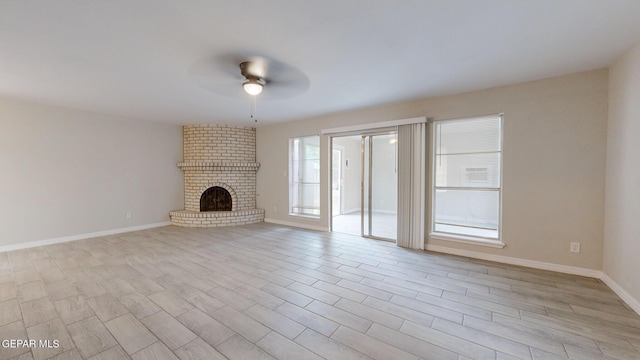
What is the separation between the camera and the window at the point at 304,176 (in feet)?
18.6

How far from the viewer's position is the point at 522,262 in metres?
3.23

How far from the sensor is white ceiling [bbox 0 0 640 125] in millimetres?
1797

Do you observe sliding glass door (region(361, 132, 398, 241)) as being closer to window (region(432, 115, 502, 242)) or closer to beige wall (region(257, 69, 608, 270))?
window (region(432, 115, 502, 242))

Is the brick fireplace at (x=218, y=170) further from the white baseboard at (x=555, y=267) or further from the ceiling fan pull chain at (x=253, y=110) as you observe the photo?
the white baseboard at (x=555, y=267)

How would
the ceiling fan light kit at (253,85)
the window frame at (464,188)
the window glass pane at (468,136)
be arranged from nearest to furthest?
the ceiling fan light kit at (253,85)
the window frame at (464,188)
the window glass pane at (468,136)

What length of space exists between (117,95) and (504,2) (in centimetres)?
492

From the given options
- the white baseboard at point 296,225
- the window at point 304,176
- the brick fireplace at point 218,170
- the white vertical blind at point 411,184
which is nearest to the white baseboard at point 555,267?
the white vertical blind at point 411,184

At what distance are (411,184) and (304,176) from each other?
2.72 metres

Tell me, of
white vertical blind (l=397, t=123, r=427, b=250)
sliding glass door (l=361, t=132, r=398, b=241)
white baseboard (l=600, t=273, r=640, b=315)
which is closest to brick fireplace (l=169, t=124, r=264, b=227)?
sliding glass door (l=361, t=132, r=398, b=241)

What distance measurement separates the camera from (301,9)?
181 cm

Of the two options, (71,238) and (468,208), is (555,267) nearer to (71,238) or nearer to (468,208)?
(468,208)

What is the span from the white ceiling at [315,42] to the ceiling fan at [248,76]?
37 mm

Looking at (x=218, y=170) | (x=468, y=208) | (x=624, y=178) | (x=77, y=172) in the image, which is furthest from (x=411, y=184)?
(x=77, y=172)

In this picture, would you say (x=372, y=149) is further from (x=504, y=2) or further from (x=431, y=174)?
(x=504, y=2)
